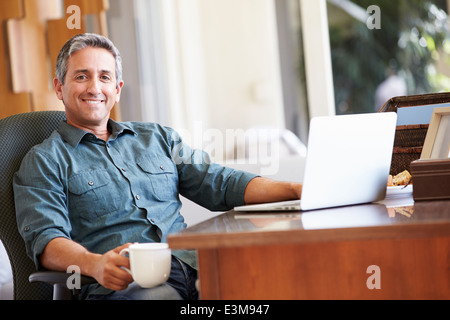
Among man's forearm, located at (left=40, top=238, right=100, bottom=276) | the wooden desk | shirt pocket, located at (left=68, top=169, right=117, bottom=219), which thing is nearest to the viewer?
the wooden desk

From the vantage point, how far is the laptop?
1.17m

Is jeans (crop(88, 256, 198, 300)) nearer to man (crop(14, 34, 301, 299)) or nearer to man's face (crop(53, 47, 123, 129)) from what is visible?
man (crop(14, 34, 301, 299))

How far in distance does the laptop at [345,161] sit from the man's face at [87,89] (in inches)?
26.5

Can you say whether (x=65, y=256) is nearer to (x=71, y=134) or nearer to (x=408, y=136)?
(x=71, y=134)

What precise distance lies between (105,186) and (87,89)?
1.09 feet

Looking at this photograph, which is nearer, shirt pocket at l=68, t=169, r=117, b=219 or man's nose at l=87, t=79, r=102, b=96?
shirt pocket at l=68, t=169, r=117, b=219

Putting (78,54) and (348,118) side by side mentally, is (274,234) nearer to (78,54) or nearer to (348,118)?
(348,118)

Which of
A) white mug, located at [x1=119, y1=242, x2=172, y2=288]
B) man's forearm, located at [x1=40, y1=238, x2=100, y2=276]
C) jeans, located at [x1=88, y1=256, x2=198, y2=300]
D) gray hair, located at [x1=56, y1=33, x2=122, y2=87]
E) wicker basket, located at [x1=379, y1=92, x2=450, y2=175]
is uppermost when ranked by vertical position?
gray hair, located at [x1=56, y1=33, x2=122, y2=87]

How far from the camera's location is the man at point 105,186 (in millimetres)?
1399

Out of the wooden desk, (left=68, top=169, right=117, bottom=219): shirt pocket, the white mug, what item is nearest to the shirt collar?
(left=68, top=169, right=117, bottom=219): shirt pocket

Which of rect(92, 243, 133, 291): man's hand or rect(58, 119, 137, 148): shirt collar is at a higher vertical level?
rect(58, 119, 137, 148): shirt collar

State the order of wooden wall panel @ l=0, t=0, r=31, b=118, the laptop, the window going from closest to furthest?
the laptop
wooden wall panel @ l=0, t=0, r=31, b=118
the window

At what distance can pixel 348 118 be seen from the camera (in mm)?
1219

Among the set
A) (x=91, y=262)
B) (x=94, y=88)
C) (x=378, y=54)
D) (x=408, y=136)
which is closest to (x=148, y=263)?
(x=91, y=262)
